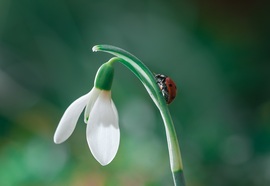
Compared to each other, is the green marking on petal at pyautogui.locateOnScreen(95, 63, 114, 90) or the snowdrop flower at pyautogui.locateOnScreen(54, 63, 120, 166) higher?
the green marking on petal at pyautogui.locateOnScreen(95, 63, 114, 90)

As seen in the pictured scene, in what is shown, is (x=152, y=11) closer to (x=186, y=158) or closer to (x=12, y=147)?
(x=186, y=158)

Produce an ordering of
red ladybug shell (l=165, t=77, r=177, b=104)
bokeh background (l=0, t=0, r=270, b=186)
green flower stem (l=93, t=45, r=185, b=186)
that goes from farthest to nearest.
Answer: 1. bokeh background (l=0, t=0, r=270, b=186)
2. red ladybug shell (l=165, t=77, r=177, b=104)
3. green flower stem (l=93, t=45, r=185, b=186)

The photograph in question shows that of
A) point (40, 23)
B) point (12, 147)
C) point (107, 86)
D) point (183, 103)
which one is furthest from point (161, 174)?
point (107, 86)

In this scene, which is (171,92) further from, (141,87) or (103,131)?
(141,87)

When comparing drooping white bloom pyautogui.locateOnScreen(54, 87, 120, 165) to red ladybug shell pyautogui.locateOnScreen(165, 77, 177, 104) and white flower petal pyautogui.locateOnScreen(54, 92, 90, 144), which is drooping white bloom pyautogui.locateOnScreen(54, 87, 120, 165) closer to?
white flower petal pyautogui.locateOnScreen(54, 92, 90, 144)

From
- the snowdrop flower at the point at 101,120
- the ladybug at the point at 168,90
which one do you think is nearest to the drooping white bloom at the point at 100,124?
the snowdrop flower at the point at 101,120

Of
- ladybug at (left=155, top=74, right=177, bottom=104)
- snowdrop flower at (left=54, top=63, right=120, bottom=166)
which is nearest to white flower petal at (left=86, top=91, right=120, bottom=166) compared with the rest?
snowdrop flower at (left=54, top=63, right=120, bottom=166)

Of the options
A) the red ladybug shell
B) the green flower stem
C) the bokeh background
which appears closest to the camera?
the green flower stem
